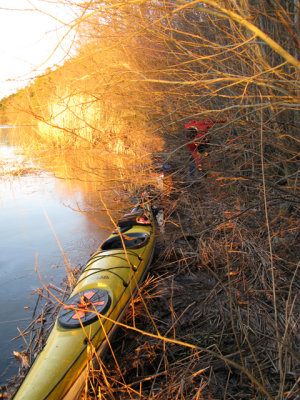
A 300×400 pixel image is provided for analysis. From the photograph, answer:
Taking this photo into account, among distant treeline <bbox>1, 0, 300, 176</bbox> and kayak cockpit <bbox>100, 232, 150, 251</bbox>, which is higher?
distant treeline <bbox>1, 0, 300, 176</bbox>

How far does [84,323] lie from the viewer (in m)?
2.62

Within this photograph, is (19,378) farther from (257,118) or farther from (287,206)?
(257,118)

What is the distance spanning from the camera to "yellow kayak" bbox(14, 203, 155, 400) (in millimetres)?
2154

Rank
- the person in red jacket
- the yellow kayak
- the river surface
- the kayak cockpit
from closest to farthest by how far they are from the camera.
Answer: the yellow kayak < the person in red jacket < the river surface < the kayak cockpit

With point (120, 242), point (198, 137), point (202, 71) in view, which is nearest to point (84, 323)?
point (120, 242)

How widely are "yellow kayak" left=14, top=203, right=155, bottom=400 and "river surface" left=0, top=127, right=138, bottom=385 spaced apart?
58 centimetres

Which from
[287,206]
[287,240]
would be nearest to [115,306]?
[287,240]

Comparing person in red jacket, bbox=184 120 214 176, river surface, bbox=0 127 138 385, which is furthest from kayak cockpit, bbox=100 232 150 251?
person in red jacket, bbox=184 120 214 176

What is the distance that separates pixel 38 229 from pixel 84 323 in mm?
3929

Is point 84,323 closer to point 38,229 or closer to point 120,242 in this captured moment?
point 120,242

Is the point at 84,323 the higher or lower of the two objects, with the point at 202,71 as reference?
lower

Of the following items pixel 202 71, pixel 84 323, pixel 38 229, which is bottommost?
pixel 38 229

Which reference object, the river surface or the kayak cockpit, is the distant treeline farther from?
the kayak cockpit

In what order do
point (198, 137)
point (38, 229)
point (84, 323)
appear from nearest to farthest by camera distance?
point (84, 323) → point (198, 137) → point (38, 229)
